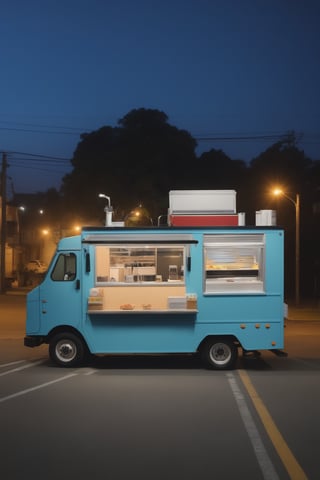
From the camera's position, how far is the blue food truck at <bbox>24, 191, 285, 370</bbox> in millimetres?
13227

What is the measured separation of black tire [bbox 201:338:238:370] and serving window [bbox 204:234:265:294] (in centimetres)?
104

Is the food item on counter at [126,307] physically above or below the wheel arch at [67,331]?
above

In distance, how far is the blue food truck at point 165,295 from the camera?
13.2 metres

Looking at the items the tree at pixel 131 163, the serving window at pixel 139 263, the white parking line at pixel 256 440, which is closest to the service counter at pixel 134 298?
the serving window at pixel 139 263

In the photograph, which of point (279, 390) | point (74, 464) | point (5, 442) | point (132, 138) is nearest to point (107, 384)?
point (279, 390)

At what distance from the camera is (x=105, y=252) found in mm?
13586

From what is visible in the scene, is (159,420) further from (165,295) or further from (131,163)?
(131,163)

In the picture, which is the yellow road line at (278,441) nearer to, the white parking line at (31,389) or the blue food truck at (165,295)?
the blue food truck at (165,295)

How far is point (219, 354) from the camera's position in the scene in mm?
13398

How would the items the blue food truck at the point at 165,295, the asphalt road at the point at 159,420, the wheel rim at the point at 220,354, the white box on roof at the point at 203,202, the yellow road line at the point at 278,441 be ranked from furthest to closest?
1. the white box on roof at the point at 203,202
2. the wheel rim at the point at 220,354
3. the blue food truck at the point at 165,295
4. the asphalt road at the point at 159,420
5. the yellow road line at the point at 278,441

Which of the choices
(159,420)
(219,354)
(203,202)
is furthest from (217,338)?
(159,420)

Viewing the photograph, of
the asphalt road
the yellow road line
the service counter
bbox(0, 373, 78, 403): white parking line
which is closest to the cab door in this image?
the service counter

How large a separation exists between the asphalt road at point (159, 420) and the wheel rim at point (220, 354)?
328 mm

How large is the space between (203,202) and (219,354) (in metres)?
3.32
